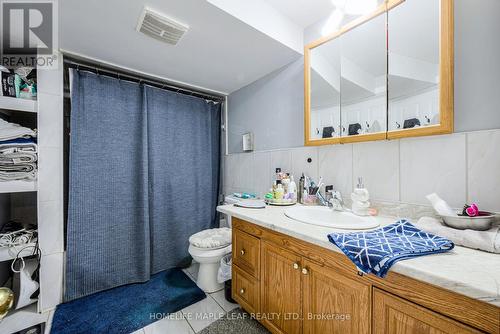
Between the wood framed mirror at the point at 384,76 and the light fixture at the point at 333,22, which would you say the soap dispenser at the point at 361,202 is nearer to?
the wood framed mirror at the point at 384,76

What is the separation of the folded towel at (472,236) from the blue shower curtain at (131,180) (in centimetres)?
199

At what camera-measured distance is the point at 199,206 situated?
7.55ft

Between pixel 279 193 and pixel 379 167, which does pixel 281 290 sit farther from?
pixel 379 167

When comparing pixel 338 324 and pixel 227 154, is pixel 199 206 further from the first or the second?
pixel 338 324

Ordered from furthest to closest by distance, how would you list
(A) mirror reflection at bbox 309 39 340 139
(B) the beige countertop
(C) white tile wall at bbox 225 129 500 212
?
(A) mirror reflection at bbox 309 39 340 139 < (C) white tile wall at bbox 225 129 500 212 < (B) the beige countertop

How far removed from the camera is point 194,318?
56.6 inches

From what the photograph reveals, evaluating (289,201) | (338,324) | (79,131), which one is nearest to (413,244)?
(338,324)

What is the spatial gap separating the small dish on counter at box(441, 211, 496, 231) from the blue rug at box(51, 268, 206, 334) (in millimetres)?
1705

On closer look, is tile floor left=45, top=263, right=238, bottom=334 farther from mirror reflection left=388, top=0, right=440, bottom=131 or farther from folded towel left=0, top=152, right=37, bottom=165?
mirror reflection left=388, top=0, right=440, bottom=131

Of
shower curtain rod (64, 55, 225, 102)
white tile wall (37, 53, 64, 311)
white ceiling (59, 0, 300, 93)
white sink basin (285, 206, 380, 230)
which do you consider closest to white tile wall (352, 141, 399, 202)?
white sink basin (285, 206, 380, 230)

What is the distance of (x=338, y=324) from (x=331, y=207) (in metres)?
0.64

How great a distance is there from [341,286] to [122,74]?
2291mm

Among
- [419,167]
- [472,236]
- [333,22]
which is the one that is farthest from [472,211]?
[333,22]

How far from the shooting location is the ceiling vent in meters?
1.21
